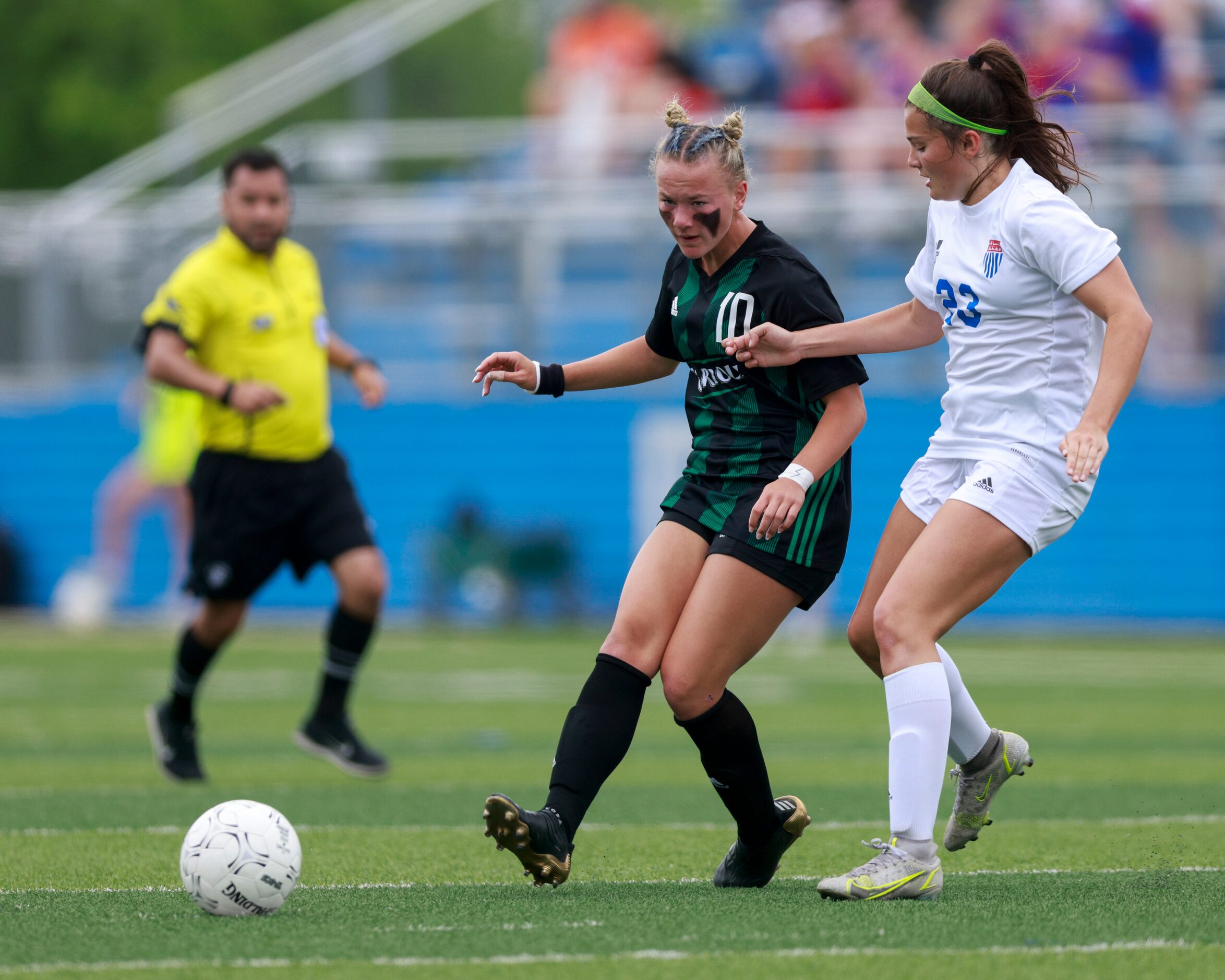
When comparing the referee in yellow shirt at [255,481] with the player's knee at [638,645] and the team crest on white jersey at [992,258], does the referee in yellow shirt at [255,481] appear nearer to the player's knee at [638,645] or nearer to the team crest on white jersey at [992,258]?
the player's knee at [638,645]

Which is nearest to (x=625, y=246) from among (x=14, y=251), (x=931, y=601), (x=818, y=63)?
(x=818, y=63)

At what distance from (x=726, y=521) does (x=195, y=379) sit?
3.35m

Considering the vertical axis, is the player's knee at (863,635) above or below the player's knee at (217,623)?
above

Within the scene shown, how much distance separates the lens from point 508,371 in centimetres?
523

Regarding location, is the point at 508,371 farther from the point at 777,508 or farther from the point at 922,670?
the point at 922,670

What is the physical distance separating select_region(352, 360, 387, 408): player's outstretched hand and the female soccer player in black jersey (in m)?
2.88

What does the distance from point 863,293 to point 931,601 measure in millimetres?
13020

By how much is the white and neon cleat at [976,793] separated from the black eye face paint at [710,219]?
1672 millimetres

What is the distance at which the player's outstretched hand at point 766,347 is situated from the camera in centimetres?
474

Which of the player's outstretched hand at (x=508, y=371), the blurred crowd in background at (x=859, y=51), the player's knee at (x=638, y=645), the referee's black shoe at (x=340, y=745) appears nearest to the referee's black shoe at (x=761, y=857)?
the player's knee at (x=638, y=645)

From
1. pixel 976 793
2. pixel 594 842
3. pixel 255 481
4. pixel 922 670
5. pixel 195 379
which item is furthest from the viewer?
pixel 255 481

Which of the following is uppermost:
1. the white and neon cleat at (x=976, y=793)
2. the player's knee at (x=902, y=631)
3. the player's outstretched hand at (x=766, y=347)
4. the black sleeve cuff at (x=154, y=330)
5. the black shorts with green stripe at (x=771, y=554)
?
the player's outstretched hand at (x=766, y=347)

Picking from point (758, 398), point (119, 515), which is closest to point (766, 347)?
point (758, 398)

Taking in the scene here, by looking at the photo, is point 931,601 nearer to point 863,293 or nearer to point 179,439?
point 863,293
